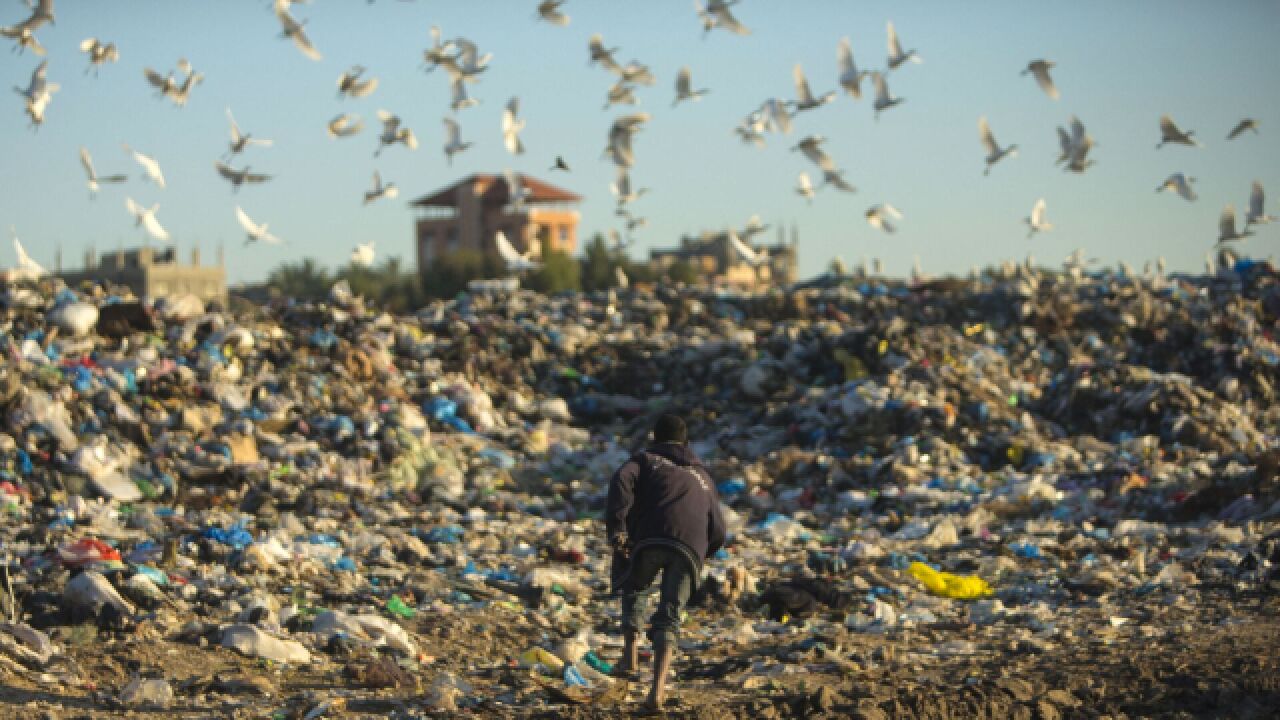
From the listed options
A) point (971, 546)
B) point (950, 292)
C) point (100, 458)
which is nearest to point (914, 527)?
point (971, 546)

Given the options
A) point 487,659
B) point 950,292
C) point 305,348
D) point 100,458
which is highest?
point 950,292

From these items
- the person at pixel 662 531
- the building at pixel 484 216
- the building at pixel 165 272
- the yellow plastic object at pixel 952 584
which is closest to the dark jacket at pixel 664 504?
the person at pixel 662 531

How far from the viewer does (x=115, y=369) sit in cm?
890

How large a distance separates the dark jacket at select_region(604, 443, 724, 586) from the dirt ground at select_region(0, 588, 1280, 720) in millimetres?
535

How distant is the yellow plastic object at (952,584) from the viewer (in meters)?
6.36

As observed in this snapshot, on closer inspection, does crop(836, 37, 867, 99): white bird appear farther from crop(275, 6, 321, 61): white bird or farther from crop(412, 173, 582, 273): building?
crop(412, 173, 582, 273): building

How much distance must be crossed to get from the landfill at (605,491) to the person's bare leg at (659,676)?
0.17m

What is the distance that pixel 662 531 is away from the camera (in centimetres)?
402

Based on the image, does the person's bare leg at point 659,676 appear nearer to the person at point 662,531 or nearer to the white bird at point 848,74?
the person at point 662,531

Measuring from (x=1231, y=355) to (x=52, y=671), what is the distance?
448 inches

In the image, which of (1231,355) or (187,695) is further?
(1231,355)

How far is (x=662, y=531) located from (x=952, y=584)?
2.92 metres

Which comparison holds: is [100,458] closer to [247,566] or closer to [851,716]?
[247,566]

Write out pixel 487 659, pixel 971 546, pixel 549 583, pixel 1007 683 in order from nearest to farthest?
pixel 1007 683 < pixel 487 659 < pixel 549 583 < pixel 971 546
